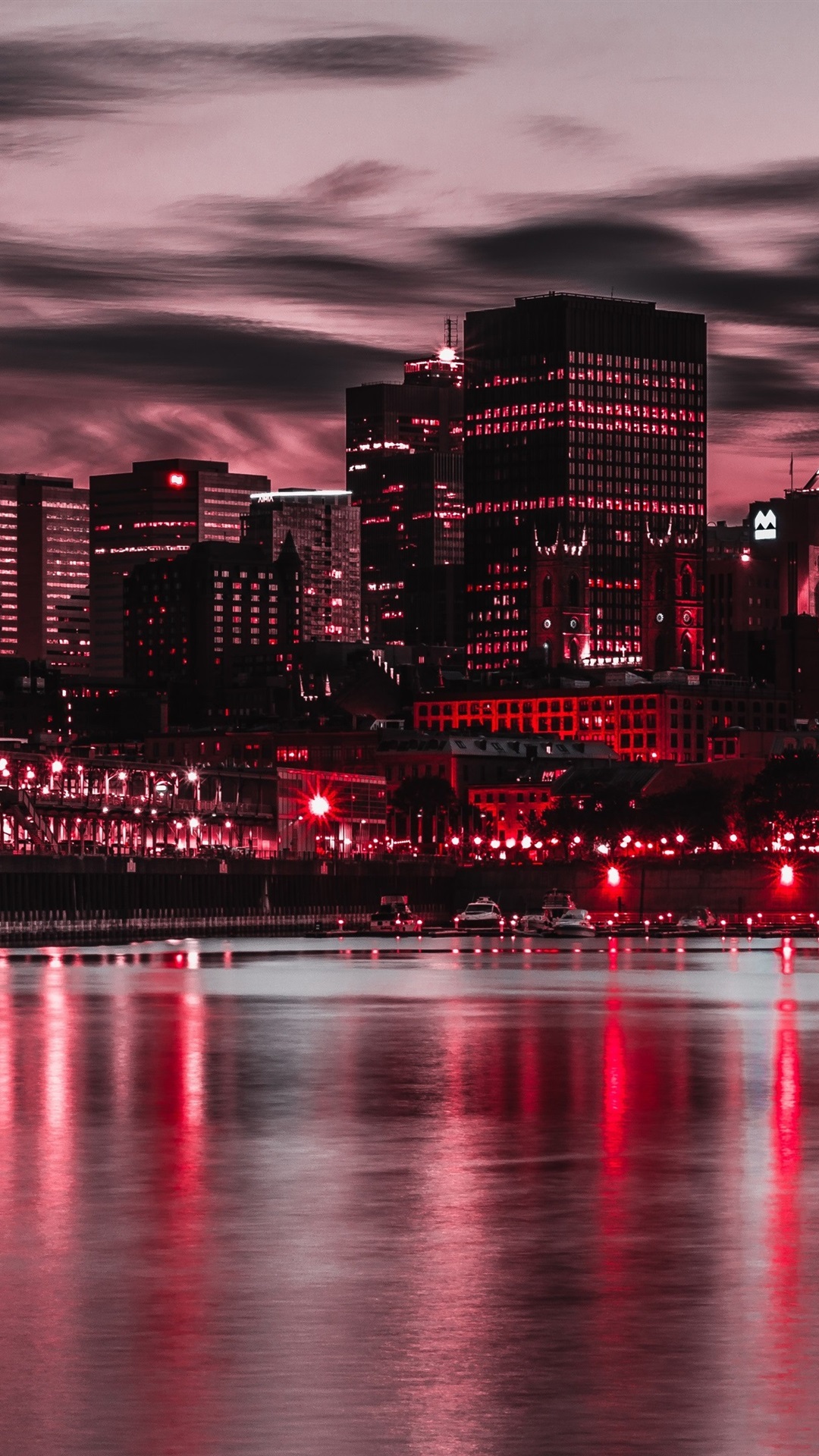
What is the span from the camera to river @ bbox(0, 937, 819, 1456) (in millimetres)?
21219

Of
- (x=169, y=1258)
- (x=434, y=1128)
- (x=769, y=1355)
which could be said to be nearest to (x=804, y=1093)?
(x=434, y=1128)

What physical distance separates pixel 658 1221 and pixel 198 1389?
10.7 m

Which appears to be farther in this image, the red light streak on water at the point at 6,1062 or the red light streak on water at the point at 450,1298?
the red light streak on water at the point at 6,1062

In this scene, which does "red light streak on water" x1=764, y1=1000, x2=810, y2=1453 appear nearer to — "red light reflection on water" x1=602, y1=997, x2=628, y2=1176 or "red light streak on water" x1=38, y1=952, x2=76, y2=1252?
"red light reflection on water" x1=602, y1=997, x2=628, y2=1176

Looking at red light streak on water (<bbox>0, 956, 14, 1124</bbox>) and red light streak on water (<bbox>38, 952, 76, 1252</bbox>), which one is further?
red light streak on water (<bbox>0, 956, 14, 1124</bbox>)

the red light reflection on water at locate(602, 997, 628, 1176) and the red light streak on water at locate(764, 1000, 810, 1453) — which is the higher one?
the red light reflection on water at locate(602, 997, 628, 1176)

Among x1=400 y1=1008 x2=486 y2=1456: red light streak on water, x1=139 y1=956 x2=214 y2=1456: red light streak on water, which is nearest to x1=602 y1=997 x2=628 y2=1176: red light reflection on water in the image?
x1=400 y1=1008 x2=486 y2=1456: red light streak on water

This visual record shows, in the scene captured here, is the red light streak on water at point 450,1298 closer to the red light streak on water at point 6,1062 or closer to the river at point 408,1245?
the river at point 408,1245

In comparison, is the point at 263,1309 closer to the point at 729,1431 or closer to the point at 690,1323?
the point at 690,1323

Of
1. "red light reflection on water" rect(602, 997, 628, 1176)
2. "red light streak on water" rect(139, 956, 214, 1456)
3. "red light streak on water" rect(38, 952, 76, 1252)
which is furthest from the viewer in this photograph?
"red light reflection on water" rect(602, 997, 628, 1176)

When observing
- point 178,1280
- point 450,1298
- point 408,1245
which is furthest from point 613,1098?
point 450,1298

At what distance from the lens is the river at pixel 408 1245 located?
2122 centimetres

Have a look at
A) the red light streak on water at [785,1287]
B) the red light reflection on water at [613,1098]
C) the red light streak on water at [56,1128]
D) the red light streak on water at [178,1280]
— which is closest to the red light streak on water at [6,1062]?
the red light streak on water at [56,1128]

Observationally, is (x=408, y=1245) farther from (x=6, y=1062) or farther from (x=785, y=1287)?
(x=6, y=1062)
